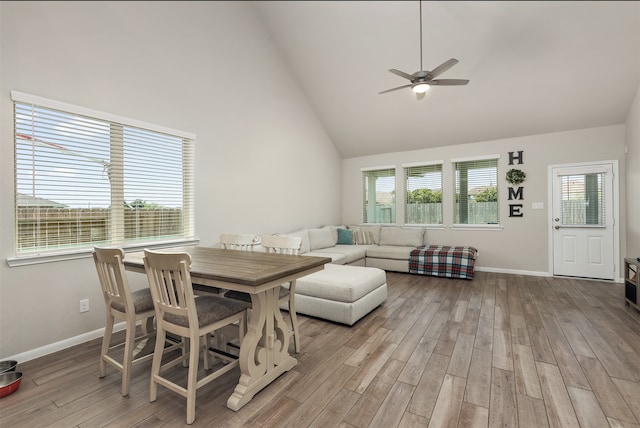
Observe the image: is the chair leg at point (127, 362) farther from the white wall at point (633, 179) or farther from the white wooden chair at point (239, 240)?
the white wall at point (633, 179)

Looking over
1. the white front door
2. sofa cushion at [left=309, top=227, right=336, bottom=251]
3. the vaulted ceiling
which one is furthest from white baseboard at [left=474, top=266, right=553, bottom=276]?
sofa cushion at [left=309, top=227, right=336, bottom=251]

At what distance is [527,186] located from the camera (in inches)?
209

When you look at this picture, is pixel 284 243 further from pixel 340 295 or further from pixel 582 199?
pixel 582 199

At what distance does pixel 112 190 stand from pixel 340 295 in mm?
2565

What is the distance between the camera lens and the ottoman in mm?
3045

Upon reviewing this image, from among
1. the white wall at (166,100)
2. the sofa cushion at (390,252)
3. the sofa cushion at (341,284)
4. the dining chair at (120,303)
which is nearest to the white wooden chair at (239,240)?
the sofa cushion at (341,284)

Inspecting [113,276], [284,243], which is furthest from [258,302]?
[113,276]

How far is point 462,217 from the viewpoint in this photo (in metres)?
5.95

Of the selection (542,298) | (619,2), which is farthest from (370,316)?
(619,2)

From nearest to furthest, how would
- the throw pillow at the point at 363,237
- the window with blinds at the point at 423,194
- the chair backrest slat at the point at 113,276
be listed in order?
the chair backrest slat at the point at 113,276
the window with blinds at the point at 423,194
the throw pillow at the point at 363,237

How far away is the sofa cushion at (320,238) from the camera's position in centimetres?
553

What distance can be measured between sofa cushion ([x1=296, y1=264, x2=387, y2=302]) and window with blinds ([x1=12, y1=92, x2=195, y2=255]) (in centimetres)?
173

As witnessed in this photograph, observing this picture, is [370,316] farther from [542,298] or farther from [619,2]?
[619,2]

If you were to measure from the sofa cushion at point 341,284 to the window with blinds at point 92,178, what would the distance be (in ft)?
5.68
